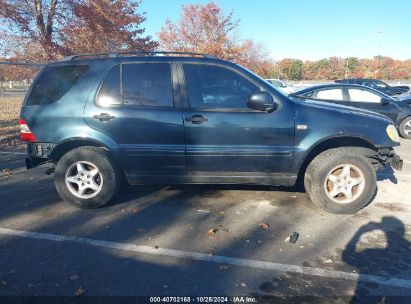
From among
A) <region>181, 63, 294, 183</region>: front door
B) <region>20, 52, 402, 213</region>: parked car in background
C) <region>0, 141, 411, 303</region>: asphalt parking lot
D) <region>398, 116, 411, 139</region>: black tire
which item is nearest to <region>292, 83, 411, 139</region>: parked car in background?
<region>398, 116, 411, 139</region>: black tire

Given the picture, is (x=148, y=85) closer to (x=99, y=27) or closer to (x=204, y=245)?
(x=204, y=245)

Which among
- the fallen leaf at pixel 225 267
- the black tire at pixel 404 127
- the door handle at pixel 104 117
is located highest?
the door handle at pixel 104 117

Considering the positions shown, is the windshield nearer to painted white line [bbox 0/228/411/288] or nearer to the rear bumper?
painted white line [bbox 0/228/411/288]

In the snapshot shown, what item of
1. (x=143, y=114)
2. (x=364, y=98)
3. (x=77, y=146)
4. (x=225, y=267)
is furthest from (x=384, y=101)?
(x=77, y=146)

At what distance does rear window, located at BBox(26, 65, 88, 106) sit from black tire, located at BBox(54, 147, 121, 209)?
0.78 metres

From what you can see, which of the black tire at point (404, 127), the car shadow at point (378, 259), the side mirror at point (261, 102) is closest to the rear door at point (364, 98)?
the black tire at point (404, 127)

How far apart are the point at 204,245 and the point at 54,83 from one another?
2893 millimetres

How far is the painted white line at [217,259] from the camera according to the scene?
2.85 m

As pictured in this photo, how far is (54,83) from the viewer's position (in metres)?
4.39

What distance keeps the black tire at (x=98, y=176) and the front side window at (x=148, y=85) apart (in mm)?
808

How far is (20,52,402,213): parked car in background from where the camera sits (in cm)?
412

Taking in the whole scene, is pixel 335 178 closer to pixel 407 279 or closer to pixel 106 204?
pixel 407 279

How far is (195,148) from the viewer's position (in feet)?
13.8

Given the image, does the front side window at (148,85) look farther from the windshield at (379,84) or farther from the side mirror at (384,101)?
the windshield at (379,84)
